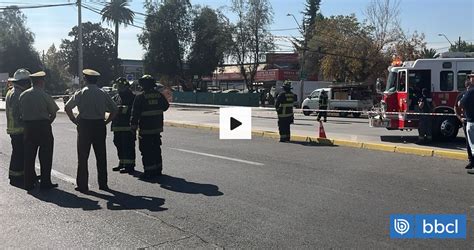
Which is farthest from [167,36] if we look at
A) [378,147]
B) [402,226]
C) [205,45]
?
[402,226]

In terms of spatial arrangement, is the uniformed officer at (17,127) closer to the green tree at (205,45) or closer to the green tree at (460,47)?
the green tree at (205,45)

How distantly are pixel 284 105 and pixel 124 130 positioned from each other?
19.5 ft

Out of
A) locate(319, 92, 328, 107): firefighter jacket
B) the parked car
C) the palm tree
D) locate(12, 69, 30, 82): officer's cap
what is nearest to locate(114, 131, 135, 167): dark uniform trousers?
locate(12, 69, 30, 82): officer's cap

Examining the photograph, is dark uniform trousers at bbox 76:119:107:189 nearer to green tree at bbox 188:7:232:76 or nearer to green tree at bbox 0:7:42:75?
green tree at bbox 188:7:232:76

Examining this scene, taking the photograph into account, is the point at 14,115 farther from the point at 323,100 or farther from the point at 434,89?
the point at 323,100

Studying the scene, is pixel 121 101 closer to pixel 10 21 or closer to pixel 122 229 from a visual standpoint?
pixel 122 229

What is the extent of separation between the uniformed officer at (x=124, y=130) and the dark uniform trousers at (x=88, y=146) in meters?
1.35

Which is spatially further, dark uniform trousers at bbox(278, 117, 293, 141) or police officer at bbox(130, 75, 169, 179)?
dark uniform trousers at bbox(278, 117, 293, 141)

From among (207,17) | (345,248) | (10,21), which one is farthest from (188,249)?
(10,21)

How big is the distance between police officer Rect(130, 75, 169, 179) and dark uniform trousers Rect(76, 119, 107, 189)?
82 cm

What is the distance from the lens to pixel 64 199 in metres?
6.89

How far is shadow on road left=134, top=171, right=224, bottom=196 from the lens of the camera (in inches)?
286

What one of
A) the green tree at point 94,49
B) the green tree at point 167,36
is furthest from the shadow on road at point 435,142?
the green tree at point 94,49

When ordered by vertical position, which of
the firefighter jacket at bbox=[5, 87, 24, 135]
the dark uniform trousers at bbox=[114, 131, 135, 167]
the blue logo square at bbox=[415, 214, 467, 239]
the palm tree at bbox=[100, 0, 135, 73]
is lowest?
the blue logo square at bbox=[415, 214, 467, 239]
